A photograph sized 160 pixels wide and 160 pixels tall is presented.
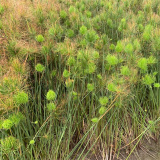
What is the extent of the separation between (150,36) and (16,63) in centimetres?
102

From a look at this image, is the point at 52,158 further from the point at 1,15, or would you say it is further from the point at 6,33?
the point at 1,15

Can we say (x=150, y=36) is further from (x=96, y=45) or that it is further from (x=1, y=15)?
(x=1, y=15)

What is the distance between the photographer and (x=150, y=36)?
1.49m

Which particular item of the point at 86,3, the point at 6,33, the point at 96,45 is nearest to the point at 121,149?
the point at 96,45

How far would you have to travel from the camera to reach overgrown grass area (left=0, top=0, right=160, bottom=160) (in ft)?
3.91

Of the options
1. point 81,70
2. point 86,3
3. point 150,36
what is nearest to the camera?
point 81,70

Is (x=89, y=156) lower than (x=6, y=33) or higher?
lower

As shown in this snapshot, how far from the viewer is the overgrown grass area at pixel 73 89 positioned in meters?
1.19

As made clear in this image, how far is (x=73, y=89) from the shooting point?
163 centimetres

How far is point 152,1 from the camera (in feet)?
8.40

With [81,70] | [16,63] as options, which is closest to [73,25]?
[81,70]

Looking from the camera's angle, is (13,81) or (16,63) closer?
(13,81)

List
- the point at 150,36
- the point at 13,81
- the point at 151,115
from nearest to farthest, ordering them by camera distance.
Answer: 1. the point at 13,81
2. the point at 150,36
3. the point at 151,115

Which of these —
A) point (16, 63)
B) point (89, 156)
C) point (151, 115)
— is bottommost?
point (89, 156)
